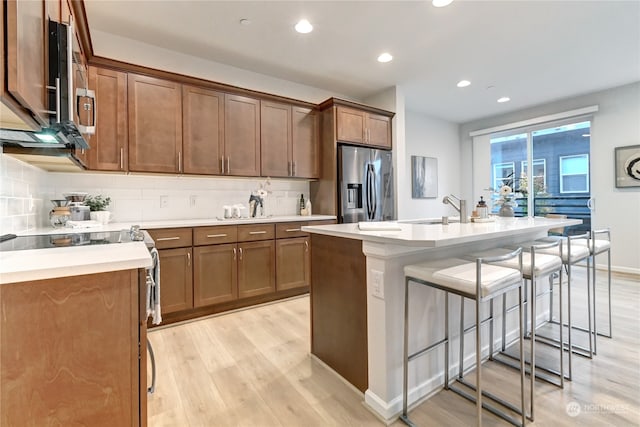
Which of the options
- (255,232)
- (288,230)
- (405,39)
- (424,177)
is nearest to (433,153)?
(424,177)

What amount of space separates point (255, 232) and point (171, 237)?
0.81 meters

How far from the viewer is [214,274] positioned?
2869mm

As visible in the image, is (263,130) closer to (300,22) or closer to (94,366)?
(300,22)

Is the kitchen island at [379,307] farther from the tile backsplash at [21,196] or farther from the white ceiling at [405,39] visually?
the white ceiling at [405,39]

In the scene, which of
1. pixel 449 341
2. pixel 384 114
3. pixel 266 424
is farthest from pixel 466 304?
pixel 384 114

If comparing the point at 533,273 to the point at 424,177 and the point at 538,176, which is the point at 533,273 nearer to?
the point at 424,177

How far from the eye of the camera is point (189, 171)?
3.02 metres

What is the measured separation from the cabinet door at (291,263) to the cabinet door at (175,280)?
36.5 inches

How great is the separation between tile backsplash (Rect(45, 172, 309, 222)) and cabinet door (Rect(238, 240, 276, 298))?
2.42ft

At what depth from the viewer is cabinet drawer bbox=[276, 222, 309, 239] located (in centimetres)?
327

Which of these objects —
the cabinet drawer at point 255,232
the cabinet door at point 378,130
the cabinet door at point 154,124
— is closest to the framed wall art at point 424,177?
the cabinet door at point 378,130

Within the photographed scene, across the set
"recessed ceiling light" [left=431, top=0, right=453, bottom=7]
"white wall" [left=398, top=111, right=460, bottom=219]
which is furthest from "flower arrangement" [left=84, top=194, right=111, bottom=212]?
"white wall" [left=398, top=111, right=460, bottom=219]

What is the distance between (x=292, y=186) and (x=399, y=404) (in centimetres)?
298

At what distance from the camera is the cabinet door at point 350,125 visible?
3.72 m
